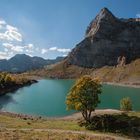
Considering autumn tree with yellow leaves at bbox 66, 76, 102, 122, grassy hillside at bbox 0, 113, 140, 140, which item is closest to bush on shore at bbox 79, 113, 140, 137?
grassy hillside at bbox 0, 113, 140, 140

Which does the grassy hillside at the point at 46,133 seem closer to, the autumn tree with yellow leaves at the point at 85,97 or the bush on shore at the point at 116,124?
the bush on shore at the point at 116,124

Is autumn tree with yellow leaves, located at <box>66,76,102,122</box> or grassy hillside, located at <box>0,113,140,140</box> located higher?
autumn tree with yellow leaves, located at <box>66,76,102,122</box>

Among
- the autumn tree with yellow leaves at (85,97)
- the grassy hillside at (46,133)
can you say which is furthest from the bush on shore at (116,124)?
the autumn tree with yellow leaves at (85,97)

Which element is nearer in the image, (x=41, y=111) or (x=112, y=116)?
(x=112, y=116)

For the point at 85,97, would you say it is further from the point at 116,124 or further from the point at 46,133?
the point at 46,133

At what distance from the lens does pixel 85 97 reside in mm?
66938

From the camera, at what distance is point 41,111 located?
120812 mm

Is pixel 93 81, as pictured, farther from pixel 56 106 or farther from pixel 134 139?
pixel 56 106

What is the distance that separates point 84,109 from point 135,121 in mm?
12866

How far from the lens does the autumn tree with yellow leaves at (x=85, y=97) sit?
67000 millimetres

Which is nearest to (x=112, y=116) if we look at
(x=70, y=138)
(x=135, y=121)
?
(x=135, y=121)

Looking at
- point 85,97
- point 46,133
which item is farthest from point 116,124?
point 46,133

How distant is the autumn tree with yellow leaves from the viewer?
220ft

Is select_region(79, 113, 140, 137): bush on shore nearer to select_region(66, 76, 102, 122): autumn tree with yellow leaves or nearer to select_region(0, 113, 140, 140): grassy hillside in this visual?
select_region(0, 113, 140, 140): grassy hillside
